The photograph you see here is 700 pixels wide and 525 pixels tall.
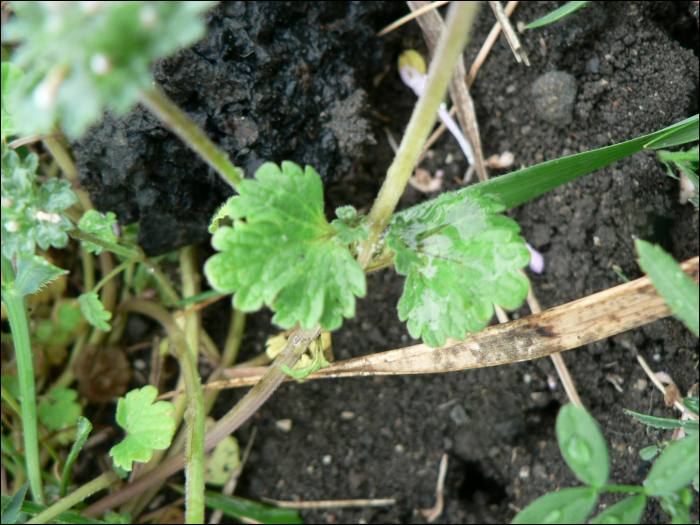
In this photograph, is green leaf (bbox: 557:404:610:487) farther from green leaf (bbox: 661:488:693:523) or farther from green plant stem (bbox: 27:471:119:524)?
green plant stem (bbox: 27:471:119:524)

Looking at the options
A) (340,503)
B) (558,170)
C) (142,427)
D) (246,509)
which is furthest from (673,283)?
(246,509)

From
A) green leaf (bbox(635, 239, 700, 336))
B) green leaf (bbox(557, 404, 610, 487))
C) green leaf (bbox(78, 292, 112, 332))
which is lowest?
green leaf (bbox(557, 404, 610, 487))

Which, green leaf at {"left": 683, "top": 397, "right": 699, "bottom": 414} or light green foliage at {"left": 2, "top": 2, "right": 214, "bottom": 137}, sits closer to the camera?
light green foliage at {"left": 2, "top": 2, "right": 214, "bottom": 137}

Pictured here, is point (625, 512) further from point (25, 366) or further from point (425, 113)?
point (25, 366)

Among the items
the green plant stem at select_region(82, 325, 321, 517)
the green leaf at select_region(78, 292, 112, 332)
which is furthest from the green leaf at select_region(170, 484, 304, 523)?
the green leaf at select_region(78, 292, 112, 332)

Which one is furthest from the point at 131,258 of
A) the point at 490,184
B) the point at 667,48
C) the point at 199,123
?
the point at 667,48

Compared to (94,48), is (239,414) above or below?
below
